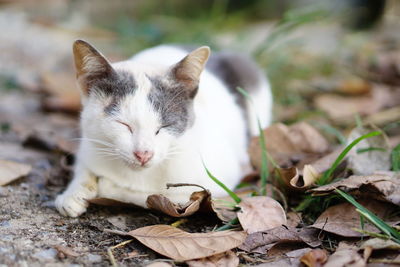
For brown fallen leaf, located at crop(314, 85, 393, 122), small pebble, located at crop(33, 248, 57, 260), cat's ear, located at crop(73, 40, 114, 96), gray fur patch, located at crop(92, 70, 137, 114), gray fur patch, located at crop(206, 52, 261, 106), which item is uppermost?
cat's ear, located at crop(73, 40, 114, 96)

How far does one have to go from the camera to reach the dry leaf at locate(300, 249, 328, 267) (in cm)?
174

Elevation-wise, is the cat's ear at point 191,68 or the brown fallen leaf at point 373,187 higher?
the cat's ear at point 191,68

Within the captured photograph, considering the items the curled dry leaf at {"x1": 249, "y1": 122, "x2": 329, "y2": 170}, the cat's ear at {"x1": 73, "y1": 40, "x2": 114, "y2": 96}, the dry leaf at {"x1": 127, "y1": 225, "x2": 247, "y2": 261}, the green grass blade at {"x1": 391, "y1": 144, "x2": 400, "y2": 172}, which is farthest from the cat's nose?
the green grass blade at {"x1": 391, "y1": 144, "x2": 400, "y2": 172}

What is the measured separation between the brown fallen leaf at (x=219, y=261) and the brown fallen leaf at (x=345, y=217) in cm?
41

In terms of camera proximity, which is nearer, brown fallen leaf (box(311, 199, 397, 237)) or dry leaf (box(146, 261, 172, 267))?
dry leaf (box(146, 261, 172, 267))

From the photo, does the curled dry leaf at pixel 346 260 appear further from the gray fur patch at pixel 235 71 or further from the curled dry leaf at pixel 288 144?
the gray fur patch at pixel 235 71

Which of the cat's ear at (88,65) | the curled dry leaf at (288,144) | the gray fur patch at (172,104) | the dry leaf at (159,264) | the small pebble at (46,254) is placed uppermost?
the cat's ear at (88,65)

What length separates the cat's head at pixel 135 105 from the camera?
2.11 m

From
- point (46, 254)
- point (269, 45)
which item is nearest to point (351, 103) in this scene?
point (269, 45)

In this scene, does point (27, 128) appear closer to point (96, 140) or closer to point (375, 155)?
point (96, 140)

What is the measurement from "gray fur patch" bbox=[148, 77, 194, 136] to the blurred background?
147 centimetres

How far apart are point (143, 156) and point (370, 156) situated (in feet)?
3.88

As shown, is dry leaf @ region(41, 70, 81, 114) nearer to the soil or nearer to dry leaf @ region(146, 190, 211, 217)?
the soil

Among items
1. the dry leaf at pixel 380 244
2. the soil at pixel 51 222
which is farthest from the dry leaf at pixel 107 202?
the dry leaf at pixel 380 244
